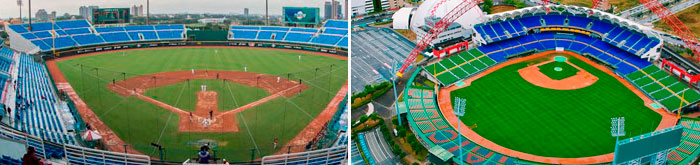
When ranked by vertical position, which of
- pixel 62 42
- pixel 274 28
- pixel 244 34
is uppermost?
pixel 274 28

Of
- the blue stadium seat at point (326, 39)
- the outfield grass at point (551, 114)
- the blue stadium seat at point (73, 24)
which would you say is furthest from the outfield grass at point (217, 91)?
the blue stadium seat at point (73, 24)

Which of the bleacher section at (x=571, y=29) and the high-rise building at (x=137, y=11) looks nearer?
the bleacher section at (x=571, y=29)

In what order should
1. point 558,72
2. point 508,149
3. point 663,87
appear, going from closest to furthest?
point 508,149
point 663,87
point 558,72

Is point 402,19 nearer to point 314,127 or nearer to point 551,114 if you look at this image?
point 551,114

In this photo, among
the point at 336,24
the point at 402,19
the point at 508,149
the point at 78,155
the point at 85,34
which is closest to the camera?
the point at 78,155

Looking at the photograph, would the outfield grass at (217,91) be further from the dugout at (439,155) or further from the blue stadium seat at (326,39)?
the blue stadium seat at (326,39)

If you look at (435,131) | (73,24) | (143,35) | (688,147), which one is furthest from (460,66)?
(73,24)
